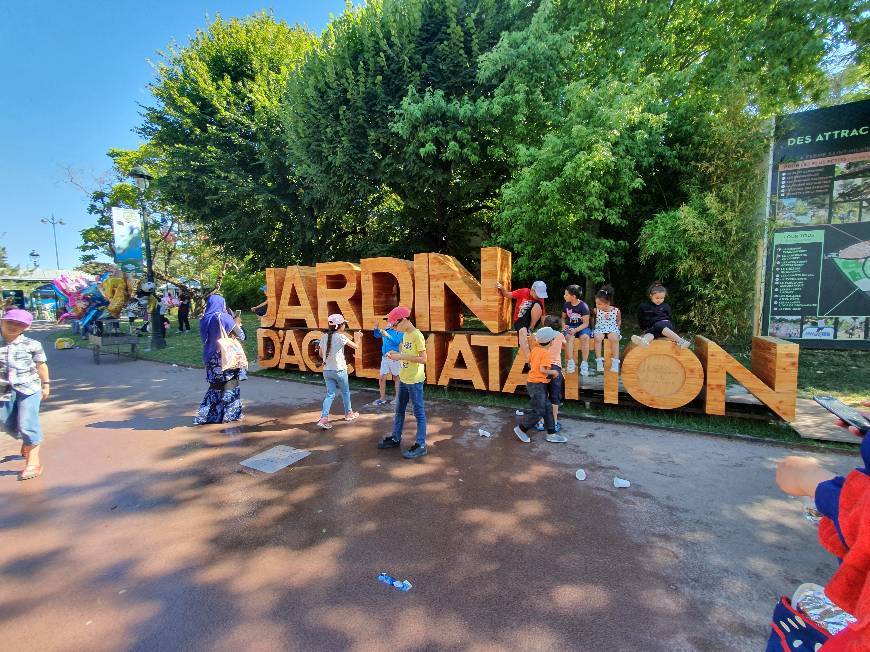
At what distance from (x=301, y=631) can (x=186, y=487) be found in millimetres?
2569

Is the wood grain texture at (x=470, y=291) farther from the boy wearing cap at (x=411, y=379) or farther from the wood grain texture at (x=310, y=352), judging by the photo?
the wood grain texture at (x=310, y=352)

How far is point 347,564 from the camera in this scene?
2971 mm

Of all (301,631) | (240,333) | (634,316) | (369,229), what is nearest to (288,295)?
(240,333)

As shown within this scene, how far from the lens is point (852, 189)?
8.07 m

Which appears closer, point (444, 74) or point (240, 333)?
point (240, 333)

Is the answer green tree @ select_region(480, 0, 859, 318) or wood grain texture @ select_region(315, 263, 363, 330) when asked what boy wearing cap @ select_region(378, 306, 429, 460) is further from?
green tree @ select_region(480, 0, 859, 318)

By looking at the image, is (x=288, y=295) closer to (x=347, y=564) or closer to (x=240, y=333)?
(x=240, y=333)

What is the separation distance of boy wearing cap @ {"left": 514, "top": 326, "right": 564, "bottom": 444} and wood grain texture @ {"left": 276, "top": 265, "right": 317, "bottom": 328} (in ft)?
Answer: 17.2

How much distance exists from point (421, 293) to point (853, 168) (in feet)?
29.5

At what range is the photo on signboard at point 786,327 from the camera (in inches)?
337

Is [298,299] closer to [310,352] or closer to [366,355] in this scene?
[310,352]

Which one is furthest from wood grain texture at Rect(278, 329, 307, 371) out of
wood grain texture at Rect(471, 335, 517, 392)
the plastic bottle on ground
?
the plastic bottle on ground

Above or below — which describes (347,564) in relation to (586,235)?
below

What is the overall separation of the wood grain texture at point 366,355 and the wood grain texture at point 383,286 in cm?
27
